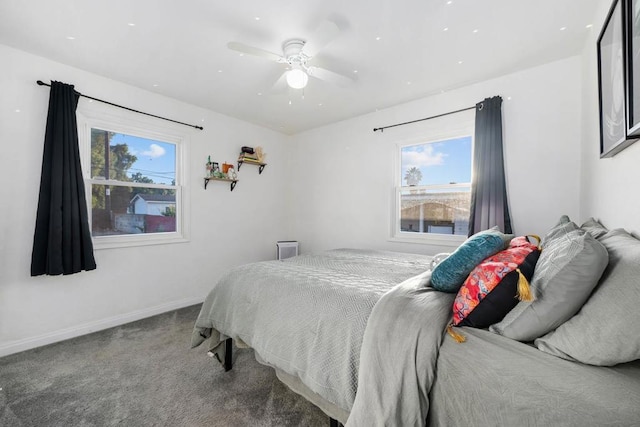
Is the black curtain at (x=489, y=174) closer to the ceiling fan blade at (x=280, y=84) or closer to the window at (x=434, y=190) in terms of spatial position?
the window at (x=434, y=190)

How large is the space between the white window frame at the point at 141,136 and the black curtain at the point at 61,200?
0.21 m

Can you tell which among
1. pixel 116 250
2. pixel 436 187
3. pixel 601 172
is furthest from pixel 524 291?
pixel 116 250

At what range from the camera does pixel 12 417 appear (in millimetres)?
1560

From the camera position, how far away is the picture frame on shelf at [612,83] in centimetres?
123

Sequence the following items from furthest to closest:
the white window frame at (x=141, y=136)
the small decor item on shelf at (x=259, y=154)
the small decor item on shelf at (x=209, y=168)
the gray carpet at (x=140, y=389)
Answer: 1. the small decor item on shelf at (x=259, y=154)
2. the small decor item on shelf at (x=209, y=168)
3. the white window frame at (x=141, y=136)
4. the gray carpet at (x=140, y=389)

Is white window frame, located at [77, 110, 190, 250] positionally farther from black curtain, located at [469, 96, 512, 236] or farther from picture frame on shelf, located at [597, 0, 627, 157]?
picture frame on shelf, located at [597, 0, 627, 157]

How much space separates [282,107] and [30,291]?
3.07m

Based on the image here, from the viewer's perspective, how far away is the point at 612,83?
4.56 ft

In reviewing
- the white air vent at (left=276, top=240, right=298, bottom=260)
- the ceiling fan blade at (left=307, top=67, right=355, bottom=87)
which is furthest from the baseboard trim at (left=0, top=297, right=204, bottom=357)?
the ceiling fan blade at (left=307, top=67, right=355, bottom=87)

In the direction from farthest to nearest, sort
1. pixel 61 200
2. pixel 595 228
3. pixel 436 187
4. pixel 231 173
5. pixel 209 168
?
pixel 231 173, pixel 209 168, pixel 436 187, pixel 61 200, pixel 595 228

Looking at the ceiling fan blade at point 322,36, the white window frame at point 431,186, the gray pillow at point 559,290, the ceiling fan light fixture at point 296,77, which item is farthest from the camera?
the white window frame at point 431,186

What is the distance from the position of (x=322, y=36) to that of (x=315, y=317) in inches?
68.8

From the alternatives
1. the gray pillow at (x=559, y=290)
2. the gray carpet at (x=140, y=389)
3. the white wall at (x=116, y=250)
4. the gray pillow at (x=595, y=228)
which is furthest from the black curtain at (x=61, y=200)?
the gray pillow at (x=595, y=228)

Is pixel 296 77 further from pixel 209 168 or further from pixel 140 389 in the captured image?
pixel 140 389
